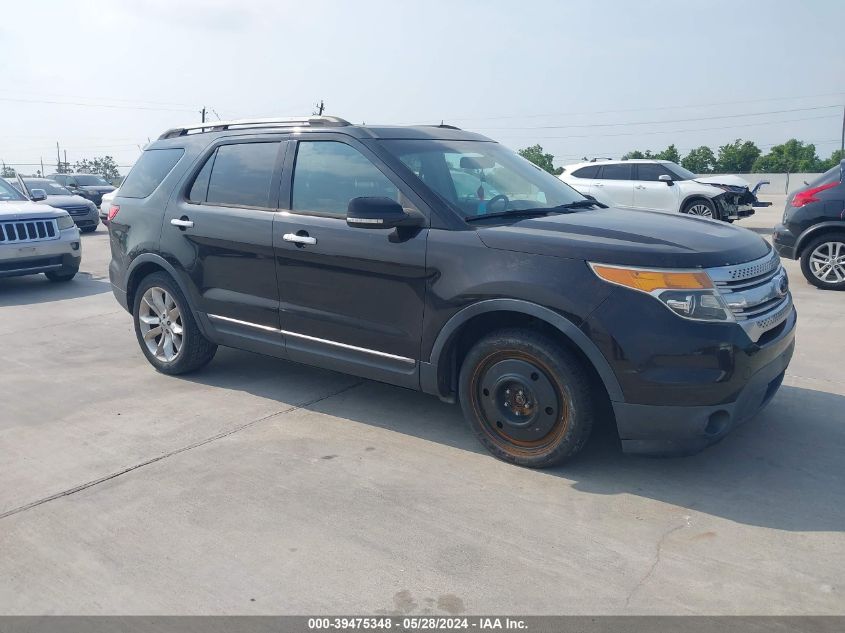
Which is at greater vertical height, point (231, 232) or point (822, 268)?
point (231, 232)

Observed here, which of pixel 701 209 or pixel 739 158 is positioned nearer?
pixel 701 209

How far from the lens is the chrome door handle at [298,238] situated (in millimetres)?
4762

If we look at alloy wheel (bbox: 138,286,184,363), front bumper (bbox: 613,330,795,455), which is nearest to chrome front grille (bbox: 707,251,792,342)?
front bumper (bbox: 613,330,795,455)

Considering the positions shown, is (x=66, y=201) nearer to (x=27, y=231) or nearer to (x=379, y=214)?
(x=27, y=231)

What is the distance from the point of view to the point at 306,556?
10.9 ft

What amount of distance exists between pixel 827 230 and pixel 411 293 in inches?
274

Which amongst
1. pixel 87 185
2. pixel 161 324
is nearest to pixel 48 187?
pixel 87 185

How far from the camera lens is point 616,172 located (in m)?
16.7

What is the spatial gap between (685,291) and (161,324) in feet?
13.2

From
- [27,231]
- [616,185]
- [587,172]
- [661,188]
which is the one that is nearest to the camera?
[27,231]

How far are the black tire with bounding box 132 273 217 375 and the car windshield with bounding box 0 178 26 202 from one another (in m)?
6.09

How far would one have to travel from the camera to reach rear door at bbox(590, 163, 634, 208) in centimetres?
1648

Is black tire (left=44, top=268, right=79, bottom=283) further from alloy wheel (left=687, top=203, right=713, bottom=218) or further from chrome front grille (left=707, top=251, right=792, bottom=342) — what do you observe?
alloy wheel (left=687, top=203, right=713, bottom=218)
